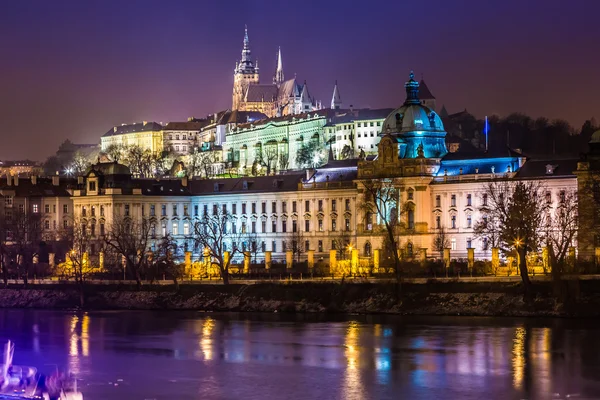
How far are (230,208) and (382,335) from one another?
64.4 meters

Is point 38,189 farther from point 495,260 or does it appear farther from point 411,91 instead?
point 495,260

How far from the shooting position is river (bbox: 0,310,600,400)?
62.6 meters

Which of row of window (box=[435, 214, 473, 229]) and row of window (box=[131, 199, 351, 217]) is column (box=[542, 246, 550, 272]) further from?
row of window (box=[131, 199, 351, 217])

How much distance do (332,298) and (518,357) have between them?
1234 inches

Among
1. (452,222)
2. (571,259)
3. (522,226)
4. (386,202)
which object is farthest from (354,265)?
(452,222)

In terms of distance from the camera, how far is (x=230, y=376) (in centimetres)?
6725

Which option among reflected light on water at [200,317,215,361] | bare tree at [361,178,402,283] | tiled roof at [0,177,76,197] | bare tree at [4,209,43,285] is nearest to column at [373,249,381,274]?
bare tree at [361,178,402,283]

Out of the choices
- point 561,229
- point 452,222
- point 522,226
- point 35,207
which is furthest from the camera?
point 35,207

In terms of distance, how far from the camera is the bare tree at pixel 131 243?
11544cm

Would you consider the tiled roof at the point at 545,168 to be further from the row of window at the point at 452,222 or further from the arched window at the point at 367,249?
the arched window at the point at 367,249

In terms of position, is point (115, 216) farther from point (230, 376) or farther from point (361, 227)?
point (230, 376)

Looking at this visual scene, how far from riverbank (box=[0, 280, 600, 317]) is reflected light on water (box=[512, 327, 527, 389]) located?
8.18 meters

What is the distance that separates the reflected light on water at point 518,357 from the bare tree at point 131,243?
40608mm

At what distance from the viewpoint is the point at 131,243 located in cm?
12294
